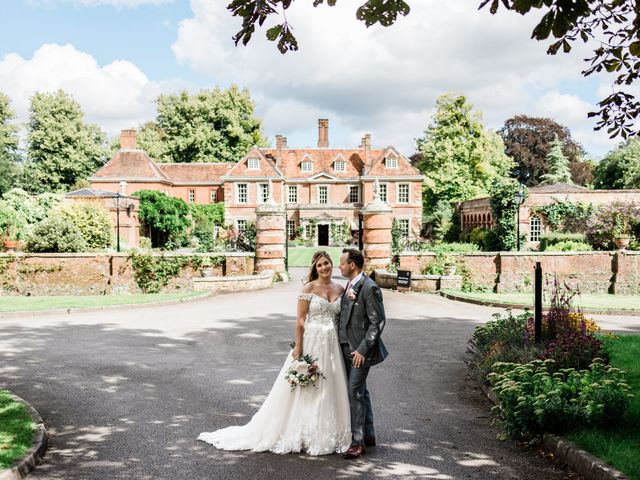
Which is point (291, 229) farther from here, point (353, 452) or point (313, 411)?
point (353, 452)

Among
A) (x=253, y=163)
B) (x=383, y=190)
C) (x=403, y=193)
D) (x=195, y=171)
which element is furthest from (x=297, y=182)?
(x=195, y=171)

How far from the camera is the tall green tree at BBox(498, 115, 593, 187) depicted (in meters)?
58.9

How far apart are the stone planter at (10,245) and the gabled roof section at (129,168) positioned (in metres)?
28.6

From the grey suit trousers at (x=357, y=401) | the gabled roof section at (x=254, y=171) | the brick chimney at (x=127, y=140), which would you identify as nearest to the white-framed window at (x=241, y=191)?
the gabled roof section at (x=254, y=171)

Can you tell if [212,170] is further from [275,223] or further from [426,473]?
[426,473]

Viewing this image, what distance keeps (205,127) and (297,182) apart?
1206 centimetres

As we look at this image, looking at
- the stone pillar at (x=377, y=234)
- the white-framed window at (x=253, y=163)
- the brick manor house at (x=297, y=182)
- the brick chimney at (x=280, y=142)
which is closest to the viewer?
the stone pillar at (x=377, y=234)

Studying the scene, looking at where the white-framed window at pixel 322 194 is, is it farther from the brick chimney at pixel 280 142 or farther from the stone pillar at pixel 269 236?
the stone pillar at pixel 269 236

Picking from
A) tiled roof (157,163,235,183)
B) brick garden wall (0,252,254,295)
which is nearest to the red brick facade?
brick garden wall (0,252,254,295)

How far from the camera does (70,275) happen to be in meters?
20.3

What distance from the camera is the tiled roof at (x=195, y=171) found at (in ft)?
177

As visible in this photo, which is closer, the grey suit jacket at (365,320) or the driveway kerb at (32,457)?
the driveway kerb at (32,457)

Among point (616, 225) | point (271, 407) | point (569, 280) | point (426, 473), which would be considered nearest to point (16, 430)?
A: point (271, 407)

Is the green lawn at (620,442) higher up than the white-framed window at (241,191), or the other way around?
the white-framed window at (241,191)
